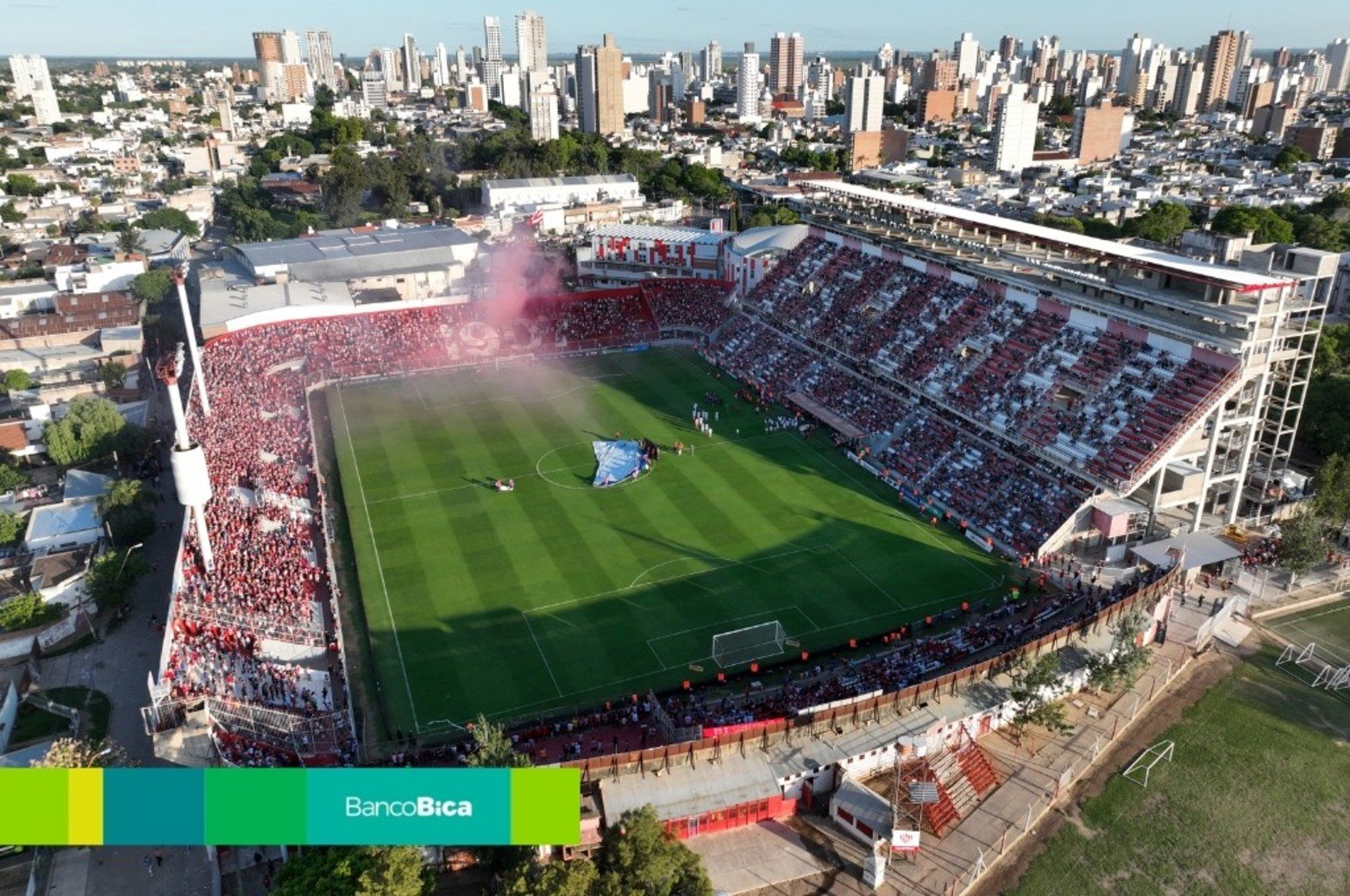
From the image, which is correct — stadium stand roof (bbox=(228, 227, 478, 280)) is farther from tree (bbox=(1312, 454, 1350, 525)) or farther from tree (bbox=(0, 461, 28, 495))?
tree (bbox=(1312, 454, 1350, 525))

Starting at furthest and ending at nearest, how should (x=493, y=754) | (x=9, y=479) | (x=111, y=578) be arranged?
(x=9, y=479) → (x=111, y=578) → (x=493, y=754)

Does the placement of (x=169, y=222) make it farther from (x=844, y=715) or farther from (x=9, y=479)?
(x=844, y=715)

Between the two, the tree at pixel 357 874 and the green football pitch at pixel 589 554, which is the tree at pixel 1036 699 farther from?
the tree at pixel 357 874

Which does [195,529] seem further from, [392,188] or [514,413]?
[392,188]

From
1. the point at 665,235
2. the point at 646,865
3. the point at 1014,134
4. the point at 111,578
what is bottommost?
the point at 111,578

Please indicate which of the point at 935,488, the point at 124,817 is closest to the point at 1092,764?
the point at 935,488

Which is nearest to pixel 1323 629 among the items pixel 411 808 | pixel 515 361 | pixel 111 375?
pixel 411 808
